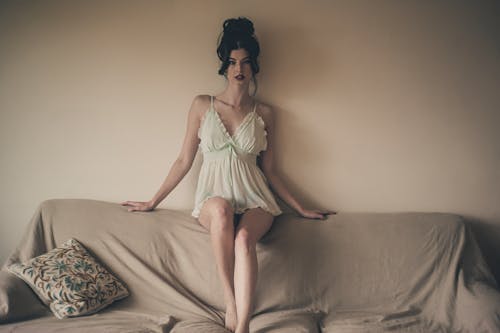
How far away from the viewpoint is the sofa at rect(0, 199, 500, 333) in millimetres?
1740

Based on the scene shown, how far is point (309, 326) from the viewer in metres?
1.63

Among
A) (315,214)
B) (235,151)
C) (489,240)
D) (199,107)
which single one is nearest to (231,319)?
(315,214)

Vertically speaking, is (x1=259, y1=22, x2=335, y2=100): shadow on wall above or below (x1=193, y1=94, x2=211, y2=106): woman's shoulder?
above

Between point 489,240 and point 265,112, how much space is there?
5.05 feet

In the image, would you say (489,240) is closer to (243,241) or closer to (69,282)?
(243,241)

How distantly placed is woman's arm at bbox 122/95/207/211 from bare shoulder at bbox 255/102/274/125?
307 mm

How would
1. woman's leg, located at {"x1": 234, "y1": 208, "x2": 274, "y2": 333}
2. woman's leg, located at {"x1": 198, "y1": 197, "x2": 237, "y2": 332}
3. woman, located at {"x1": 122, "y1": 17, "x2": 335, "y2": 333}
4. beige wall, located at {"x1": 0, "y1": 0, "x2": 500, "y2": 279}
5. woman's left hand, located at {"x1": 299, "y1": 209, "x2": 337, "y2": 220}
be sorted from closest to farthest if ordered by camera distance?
1. woman's leg, located at {"x1": 234, "y1": 208, "x2": 274, "y2": 333}
2. woman's leg, located at {"x1": 198, "y1": 197, "x2": 237, "y2": 332}
3. woman, located at {"x1": 122, "y1": 17, "x2": 335, "y2": 333}
4. woman's left hand, located at {"x1": 299, "y1": 209, "x2": 337, "y2": 220}
5. beige wall, located at {"x1": 0, "y1": 0, "x2": 500, "y2": 279}

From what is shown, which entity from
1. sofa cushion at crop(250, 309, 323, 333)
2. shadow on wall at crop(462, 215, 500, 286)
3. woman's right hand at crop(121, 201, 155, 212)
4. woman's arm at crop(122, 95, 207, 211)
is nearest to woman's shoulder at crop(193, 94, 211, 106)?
woman's arm at crop(122, 95, 207, 211)

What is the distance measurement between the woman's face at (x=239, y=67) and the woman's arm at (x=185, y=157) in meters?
0.21

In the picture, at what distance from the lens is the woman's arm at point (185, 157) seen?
1997 mm

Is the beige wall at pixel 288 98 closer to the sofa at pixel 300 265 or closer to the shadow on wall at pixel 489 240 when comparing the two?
the shadow on wall at pixel 489 240

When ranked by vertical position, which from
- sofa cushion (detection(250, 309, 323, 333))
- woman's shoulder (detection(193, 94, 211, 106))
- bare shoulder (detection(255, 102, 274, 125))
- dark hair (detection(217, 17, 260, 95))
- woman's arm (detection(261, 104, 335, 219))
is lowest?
sofa cushion (detection(250, 309, 323, 333))

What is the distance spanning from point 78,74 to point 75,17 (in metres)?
0.33

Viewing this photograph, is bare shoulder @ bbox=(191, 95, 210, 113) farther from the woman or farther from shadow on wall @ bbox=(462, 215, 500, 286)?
shadow on wall @ bbox=(462, 215, 500, 286)
